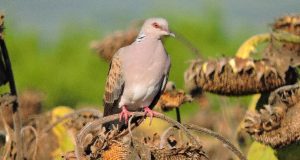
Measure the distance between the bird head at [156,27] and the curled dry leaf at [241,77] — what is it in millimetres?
653

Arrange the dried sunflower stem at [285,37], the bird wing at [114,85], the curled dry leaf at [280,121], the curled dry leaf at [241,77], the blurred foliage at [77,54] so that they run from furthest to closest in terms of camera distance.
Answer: the blurred foliage at [77,54]
the dried sunflower stem at [285,37]
the curled dry leaf at [241,77]
the bird wing at [114,85]
the curled dry leaf at [280,121]

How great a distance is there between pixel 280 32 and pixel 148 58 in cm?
97

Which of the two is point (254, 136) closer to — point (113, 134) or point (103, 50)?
point (113, 134)

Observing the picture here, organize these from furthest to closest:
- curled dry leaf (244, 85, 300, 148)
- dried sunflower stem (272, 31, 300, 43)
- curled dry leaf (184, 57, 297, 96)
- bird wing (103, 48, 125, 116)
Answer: dried sunflower stem (272, 31, 300, 43), curled dry leaf (184, 57, 297, 96), bird wing (103, 48, 125, 116), curled dry leaf (244, 85, 300, 148)

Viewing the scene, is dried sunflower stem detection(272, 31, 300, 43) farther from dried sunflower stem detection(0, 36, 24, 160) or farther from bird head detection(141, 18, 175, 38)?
dried sunflower stem detection(0, 36, 24, 160)

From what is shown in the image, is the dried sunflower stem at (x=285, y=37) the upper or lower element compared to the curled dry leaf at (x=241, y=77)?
upper

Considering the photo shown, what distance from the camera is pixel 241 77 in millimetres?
5156

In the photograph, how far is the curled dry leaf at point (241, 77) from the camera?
516cm

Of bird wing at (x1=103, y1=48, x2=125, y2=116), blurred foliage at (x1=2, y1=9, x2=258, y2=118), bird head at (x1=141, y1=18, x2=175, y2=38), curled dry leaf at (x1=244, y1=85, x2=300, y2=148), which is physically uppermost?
bird head at (x1=141, y1=18, x2=175, y2=38)

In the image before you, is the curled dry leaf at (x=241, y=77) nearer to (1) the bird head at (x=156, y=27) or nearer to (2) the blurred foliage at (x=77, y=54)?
(1) the bird head at (x=156, y=27)

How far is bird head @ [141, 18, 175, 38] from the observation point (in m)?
4.54

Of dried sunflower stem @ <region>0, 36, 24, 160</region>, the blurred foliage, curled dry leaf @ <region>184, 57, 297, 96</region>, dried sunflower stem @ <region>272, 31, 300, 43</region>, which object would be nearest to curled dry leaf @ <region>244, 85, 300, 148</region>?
curled dry leaf @ <region>184, 57, 297, 96</region>

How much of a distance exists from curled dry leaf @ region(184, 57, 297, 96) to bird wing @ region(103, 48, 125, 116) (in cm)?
59

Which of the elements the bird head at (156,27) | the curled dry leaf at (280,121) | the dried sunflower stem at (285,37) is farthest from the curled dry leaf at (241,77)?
the bird head at (156,27)
